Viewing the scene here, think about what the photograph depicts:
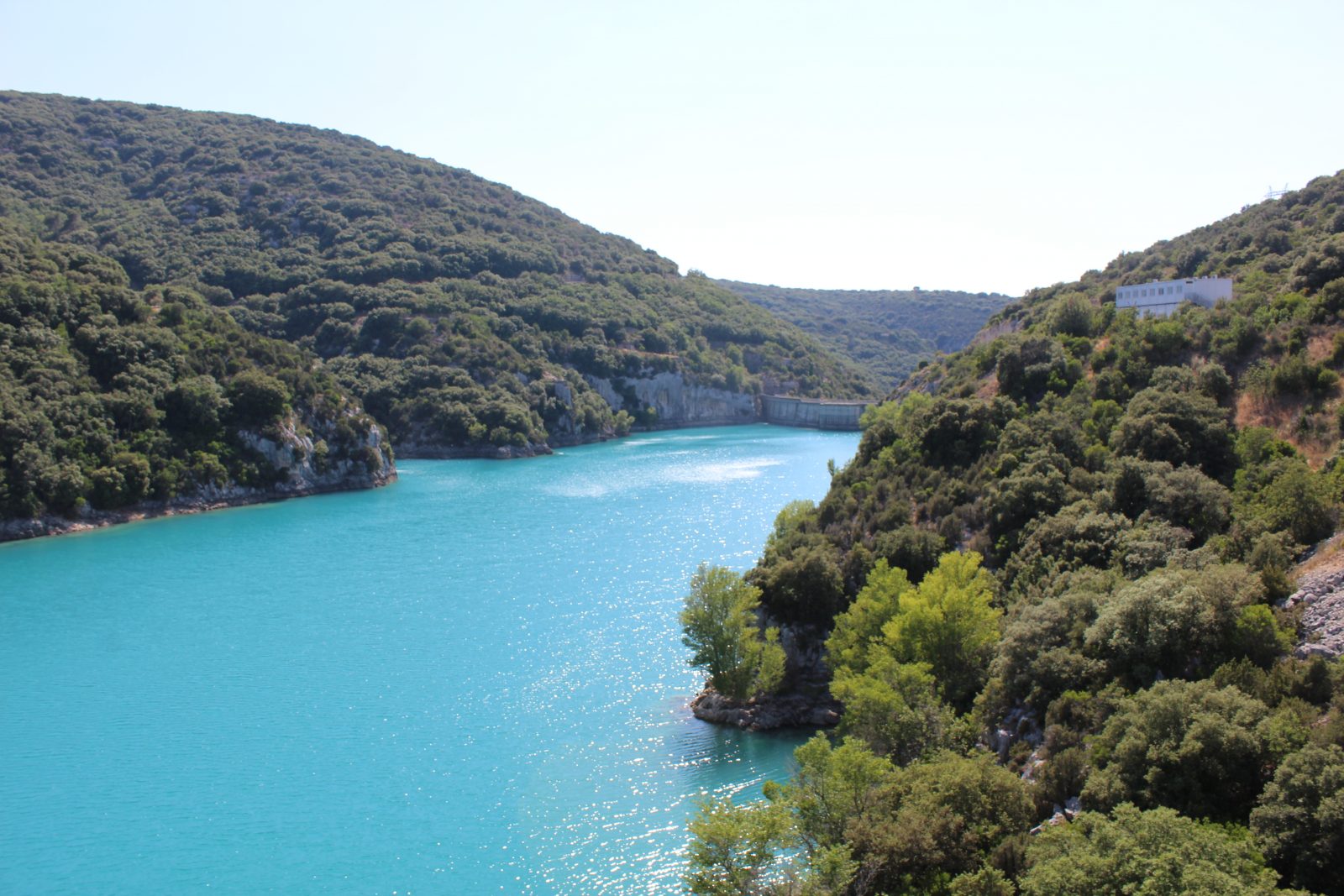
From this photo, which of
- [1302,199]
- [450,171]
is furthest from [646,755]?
[450,171]

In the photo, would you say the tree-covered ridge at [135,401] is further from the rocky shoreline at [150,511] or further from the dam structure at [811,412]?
the dam structure at [811,412]

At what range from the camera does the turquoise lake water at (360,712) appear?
27266 millimetres

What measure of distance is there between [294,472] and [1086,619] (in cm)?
7680

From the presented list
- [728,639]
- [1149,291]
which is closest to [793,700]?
[728,639]

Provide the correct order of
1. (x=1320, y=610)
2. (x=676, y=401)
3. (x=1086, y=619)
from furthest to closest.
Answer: (x=676, y=401), (x=1086, y=619), (x=1320, y=610)

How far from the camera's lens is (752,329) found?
17812 cm

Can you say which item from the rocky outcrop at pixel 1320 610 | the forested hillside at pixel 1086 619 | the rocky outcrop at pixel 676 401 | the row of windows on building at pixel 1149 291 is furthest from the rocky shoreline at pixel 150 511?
the rocky outcrop at pixel 1320 610

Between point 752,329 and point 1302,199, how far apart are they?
12274 cm

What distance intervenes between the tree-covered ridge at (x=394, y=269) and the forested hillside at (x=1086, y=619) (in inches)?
3204

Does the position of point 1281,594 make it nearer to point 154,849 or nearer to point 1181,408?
point 1181,408

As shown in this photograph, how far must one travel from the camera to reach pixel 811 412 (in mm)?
158625

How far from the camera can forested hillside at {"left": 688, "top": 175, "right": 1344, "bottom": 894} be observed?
18672mm

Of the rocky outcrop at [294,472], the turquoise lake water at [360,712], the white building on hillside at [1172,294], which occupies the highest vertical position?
the white building on hillside at [1172,294]

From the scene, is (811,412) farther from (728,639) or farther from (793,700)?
(728,639)
